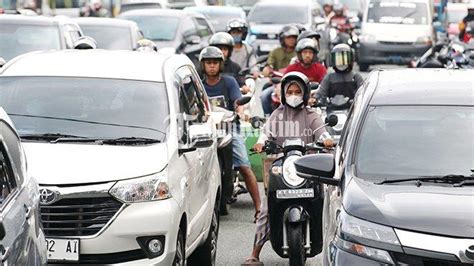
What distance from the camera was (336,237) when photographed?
7754 millimetres

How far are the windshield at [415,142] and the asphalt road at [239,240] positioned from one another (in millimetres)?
3641

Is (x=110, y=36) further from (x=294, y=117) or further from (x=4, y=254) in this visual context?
(x=4, y=254)

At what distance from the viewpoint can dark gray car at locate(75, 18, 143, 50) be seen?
2309cm

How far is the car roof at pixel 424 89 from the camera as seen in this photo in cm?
877

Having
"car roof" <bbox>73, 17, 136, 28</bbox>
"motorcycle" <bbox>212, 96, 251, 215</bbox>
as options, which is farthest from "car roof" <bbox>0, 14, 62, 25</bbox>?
"motorcycle" <bbox>212, 96, 251, 215</bbox>

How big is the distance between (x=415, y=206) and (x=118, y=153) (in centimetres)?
260

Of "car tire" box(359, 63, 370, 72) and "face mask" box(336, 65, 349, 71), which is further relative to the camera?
"car tire" box(359, 63, 370, 72)

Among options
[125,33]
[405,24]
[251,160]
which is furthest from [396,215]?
[405,24]

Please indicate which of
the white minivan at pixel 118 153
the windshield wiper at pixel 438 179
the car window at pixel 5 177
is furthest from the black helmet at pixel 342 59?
the car window at pixel 5 177

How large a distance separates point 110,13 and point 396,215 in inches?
1569

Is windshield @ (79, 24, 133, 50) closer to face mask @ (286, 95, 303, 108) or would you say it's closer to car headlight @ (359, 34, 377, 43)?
face mask @ (286, 95, 303, 108)

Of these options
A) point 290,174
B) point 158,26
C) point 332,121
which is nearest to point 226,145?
point 332,121

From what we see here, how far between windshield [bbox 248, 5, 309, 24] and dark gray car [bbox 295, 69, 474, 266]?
92.0 feet

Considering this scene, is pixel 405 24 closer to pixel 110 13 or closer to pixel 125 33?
pixel 110 13
